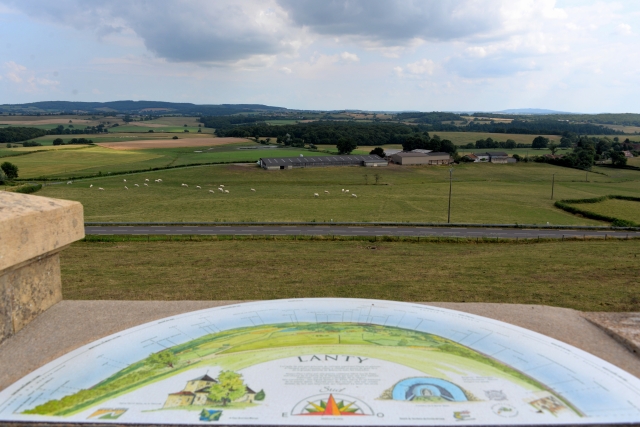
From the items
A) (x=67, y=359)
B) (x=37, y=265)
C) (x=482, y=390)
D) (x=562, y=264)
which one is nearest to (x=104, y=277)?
(x=37, y=265)

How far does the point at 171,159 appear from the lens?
396 feet

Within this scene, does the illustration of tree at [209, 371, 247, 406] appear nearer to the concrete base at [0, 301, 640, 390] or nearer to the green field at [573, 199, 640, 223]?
the concrete base at [0, 301, 640, 390]

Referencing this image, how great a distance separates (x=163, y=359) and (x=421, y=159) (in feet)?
380

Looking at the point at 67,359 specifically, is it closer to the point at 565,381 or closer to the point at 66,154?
the point at 565,381

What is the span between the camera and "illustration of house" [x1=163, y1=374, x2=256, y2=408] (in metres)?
8.91

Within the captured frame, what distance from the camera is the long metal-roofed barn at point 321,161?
109062mm

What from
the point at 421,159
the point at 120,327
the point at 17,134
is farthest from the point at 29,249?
the point at 17,134

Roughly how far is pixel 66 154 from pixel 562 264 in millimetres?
124667

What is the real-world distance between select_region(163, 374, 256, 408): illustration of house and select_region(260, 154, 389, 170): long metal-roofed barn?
324 ft

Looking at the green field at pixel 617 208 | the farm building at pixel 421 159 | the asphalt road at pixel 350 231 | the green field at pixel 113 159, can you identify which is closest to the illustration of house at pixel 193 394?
the asphalt road at pixel 350 231

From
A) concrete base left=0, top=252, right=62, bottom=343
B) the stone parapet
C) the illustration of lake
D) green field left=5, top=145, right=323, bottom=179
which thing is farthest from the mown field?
the illustration of lake

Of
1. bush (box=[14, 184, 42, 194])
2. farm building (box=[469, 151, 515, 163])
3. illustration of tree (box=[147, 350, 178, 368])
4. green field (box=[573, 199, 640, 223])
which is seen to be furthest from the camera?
farm building (box=[469, 151, 515, 163])

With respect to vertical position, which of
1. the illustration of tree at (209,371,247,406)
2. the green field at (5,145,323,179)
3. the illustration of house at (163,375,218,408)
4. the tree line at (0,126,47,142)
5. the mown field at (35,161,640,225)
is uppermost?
the tree line at (0,126,47,142)

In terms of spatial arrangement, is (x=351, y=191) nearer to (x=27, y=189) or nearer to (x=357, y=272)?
(x=27, y=189)
